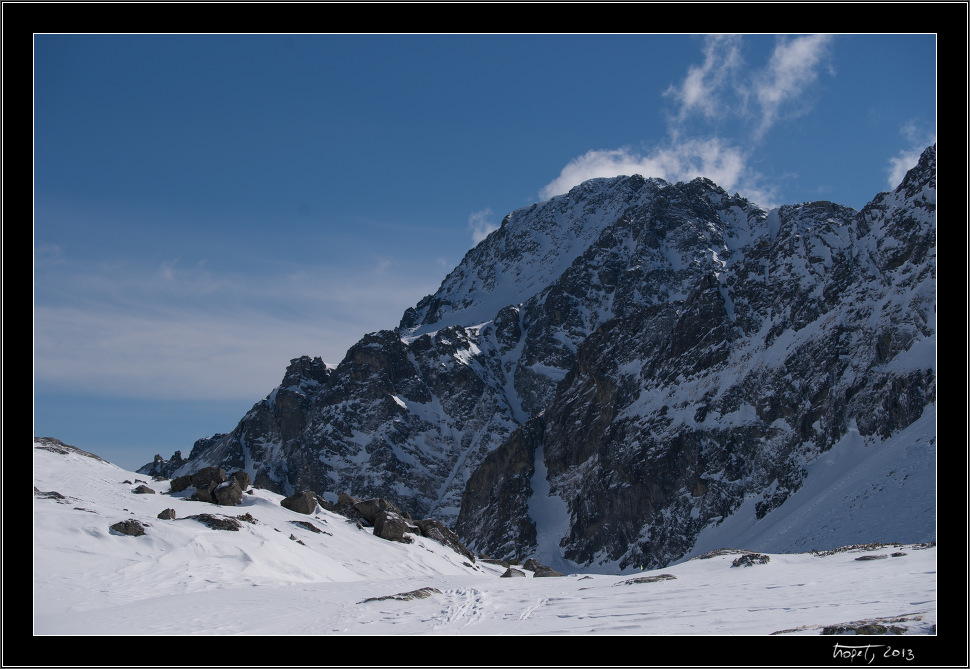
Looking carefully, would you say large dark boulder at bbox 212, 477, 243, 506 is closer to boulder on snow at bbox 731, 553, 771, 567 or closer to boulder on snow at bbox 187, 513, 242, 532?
boulder on snow at bbox 187, 513, 242, 532

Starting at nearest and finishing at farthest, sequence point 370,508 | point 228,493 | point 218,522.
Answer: point 218,522 → point 228,493 → point 370,508

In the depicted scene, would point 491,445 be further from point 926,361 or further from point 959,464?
point 959,464

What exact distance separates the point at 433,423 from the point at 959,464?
18064cm

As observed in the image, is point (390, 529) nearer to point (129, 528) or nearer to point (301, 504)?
point (301, 504)

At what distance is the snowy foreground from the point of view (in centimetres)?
1488

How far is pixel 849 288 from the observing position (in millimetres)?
113062

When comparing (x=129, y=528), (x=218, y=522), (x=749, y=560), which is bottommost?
(x=749, y=560)

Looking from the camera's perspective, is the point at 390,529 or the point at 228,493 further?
the point at 390,529

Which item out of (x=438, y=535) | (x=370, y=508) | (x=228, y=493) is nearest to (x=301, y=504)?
(x=228, y=493)

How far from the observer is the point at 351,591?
25.5m

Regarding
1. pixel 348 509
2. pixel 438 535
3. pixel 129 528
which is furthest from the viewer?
pixel 438 535

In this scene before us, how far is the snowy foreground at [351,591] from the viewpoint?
48.8ft

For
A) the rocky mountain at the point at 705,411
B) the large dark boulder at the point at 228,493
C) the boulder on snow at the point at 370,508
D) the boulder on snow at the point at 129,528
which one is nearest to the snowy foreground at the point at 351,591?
the boulder on snow at the point at 129,528

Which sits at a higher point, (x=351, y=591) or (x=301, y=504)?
(x=301, y=504)
